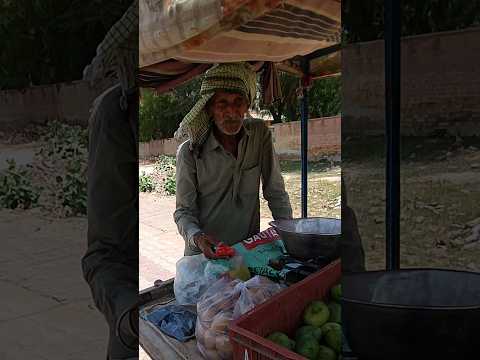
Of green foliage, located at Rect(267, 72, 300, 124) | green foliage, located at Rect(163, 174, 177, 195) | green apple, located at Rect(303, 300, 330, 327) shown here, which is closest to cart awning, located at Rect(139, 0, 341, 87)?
green foliage, located at Rect(267, 72, 300, 124)

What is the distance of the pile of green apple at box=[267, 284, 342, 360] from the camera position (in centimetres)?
180

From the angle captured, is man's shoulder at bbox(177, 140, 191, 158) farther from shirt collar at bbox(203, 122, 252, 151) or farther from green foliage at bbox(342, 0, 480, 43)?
green foliage at bbox(342, 0, 480, 43)

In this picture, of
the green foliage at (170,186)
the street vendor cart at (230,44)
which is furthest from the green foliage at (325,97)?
the green foliage at (170,186)

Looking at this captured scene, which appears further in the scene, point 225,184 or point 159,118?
point 159,118

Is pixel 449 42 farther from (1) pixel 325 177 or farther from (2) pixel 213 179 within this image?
(1) pixel 325 177

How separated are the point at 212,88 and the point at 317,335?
5.12 ft

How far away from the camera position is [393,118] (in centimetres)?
118

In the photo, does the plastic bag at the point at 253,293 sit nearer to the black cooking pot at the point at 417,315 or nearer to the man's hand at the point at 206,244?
the man's hand at the point at 206,244

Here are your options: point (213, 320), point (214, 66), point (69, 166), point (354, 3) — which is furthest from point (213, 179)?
point (354, 3)

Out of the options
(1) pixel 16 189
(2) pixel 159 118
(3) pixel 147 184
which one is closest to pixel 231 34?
(1) pixel 16 189

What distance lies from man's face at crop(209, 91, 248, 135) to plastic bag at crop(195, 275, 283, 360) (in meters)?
1.06

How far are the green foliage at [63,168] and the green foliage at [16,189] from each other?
0.04 m

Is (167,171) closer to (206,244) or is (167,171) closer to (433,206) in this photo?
(206,244)

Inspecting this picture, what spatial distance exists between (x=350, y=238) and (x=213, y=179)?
5.93ft
